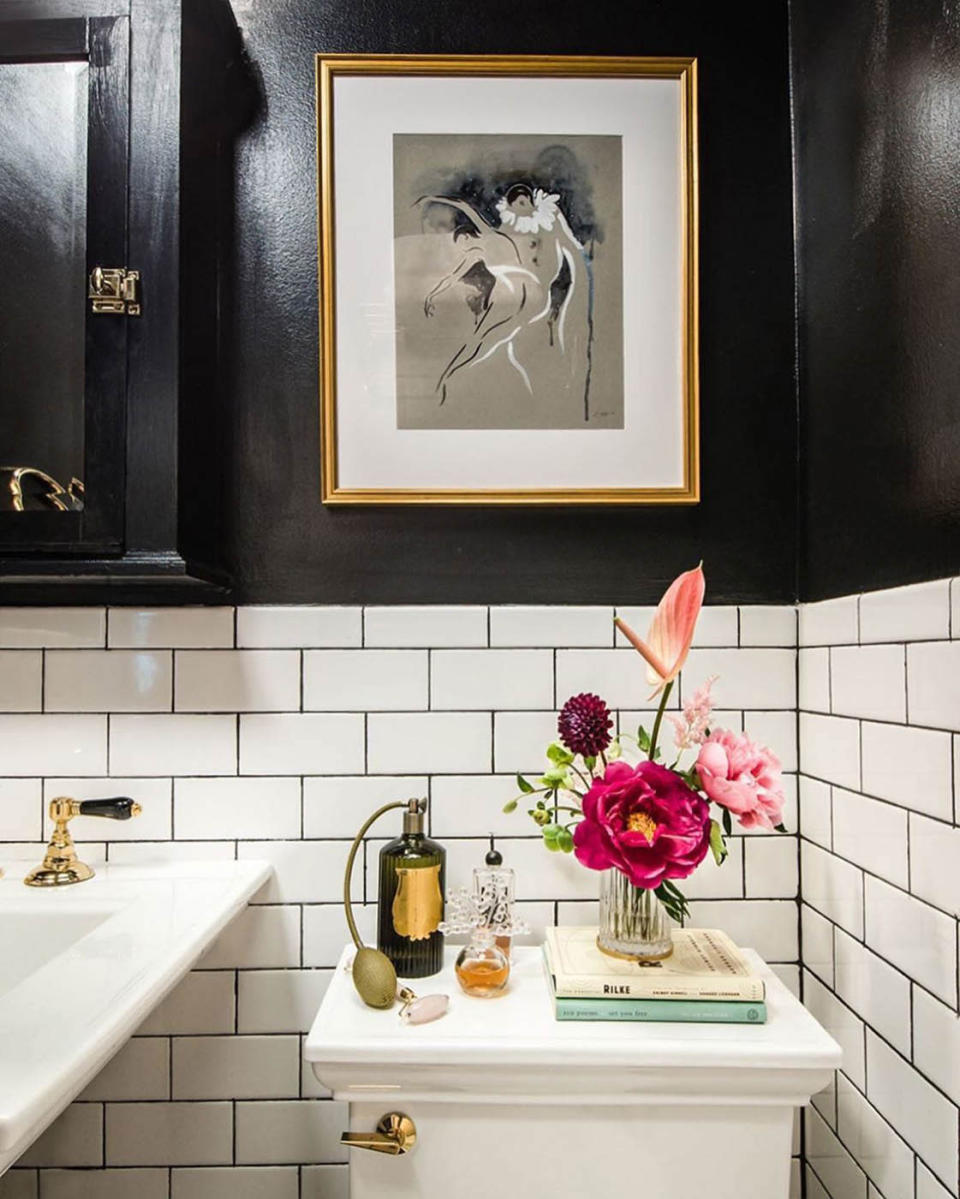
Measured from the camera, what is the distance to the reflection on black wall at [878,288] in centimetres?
88

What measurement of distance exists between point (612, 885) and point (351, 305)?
0.85m

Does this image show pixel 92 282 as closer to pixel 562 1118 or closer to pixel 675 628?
pixel 675 628

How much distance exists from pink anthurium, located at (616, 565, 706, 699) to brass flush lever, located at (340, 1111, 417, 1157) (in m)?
0.55

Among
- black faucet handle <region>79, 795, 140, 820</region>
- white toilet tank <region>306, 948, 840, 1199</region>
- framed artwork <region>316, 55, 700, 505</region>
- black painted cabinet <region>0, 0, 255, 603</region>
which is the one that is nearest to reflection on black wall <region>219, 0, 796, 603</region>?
framed artwork <region>316, 55, 700, 505</region>

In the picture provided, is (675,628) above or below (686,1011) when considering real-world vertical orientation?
above

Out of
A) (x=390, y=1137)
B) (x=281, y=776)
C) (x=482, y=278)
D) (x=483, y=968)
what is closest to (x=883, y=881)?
(x=483, y=968)

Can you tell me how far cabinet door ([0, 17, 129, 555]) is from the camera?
105 cm

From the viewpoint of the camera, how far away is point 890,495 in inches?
38.9

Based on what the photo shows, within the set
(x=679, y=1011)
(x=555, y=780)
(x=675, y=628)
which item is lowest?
(x=679, y=1011)

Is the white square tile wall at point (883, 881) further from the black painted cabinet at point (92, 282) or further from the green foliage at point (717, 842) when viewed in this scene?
the black painted cabinet at point (92, 282)

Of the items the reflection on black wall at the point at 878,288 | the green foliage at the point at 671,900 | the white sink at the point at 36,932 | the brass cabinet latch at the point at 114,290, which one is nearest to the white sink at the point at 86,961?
the white sink at the point at 36,932

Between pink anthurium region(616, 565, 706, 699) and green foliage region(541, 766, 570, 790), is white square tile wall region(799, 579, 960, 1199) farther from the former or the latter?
green foliage region(541, 766, 570, 790)

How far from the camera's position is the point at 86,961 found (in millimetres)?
812

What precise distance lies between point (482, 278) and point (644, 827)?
777 millimetres
